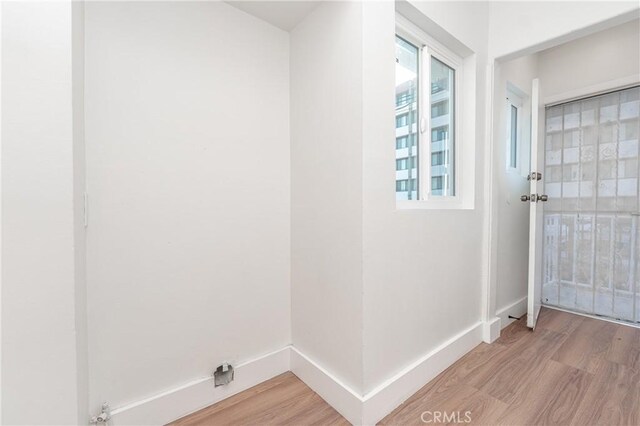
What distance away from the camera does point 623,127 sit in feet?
7.72

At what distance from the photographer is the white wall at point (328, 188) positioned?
1.29 m

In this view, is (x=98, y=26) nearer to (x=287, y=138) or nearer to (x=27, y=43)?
(x=27, y=43)

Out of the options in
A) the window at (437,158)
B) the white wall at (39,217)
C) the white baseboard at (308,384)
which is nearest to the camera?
the white wall at (39,217)

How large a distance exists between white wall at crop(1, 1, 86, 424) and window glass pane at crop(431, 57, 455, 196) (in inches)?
68.9

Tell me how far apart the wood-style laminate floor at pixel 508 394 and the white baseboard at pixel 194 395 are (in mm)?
38

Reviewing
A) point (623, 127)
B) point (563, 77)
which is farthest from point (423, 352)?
point (563, 77)

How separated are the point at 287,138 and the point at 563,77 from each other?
111 inches

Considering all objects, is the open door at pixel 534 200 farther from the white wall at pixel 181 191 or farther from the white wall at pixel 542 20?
the white wall at pixel 181 191

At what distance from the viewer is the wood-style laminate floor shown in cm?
131

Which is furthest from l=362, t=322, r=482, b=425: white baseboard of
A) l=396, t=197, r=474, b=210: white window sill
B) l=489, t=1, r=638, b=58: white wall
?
l=489, t=1, r=638, b=58: white wall

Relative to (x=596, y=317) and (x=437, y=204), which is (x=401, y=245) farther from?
(x=596, y=317)

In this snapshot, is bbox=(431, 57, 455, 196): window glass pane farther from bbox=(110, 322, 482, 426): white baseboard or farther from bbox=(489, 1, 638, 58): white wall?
bbox=(110, 322, 482, 426): white baseboard

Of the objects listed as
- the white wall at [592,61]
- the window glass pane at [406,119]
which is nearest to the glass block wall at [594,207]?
the white wall at [592,61]

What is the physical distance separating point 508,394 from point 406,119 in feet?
5.24
